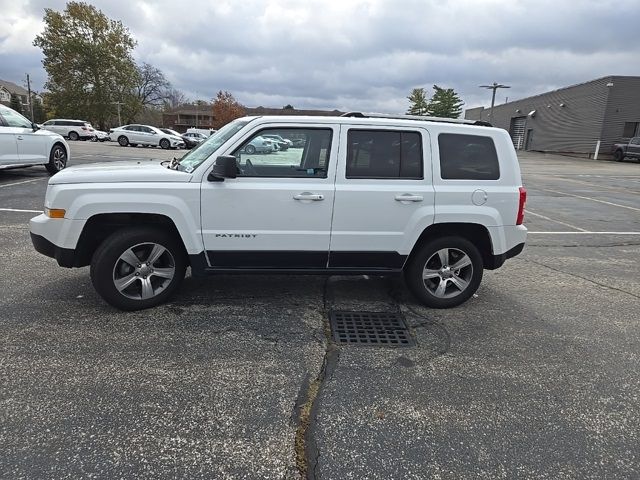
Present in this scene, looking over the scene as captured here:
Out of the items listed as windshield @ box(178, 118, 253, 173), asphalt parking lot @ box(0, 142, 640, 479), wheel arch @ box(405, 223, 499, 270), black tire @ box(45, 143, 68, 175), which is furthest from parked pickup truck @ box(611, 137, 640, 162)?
windshield @ box(178, 118, 253, 173)

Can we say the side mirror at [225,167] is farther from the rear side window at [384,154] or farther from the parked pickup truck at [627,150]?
the parked pickup truck at [627,150]

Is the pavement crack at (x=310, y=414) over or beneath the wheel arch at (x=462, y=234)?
beneath

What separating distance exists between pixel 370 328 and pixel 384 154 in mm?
1605

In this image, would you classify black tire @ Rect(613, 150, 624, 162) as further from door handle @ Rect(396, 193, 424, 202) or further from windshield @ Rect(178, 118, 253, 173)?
windshield @ Rect(178, 118, 253, 173)

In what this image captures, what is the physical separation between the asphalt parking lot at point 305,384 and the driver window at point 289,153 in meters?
1.32

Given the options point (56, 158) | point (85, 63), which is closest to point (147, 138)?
point (56, 158)

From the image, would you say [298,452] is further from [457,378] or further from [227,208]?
[227,208]

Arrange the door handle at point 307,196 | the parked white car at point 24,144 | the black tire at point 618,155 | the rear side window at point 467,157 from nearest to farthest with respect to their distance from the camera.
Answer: the door handle at point 307,196 < the rear side window at point 467,157 < the parked white car at point 24,144 < the black tire at point 618,155

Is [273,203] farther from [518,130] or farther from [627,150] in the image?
[518,130]

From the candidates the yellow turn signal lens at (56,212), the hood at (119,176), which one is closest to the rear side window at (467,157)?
the hood at (119,176)

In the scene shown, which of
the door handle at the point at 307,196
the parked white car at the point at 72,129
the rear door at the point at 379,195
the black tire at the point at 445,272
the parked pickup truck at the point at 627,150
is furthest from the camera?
the parked white car at the point at 72,129

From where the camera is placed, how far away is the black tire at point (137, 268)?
4.00 metres

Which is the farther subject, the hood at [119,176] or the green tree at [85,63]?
the green tree at [85,63]

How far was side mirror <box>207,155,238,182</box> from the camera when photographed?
3814 millimetres
